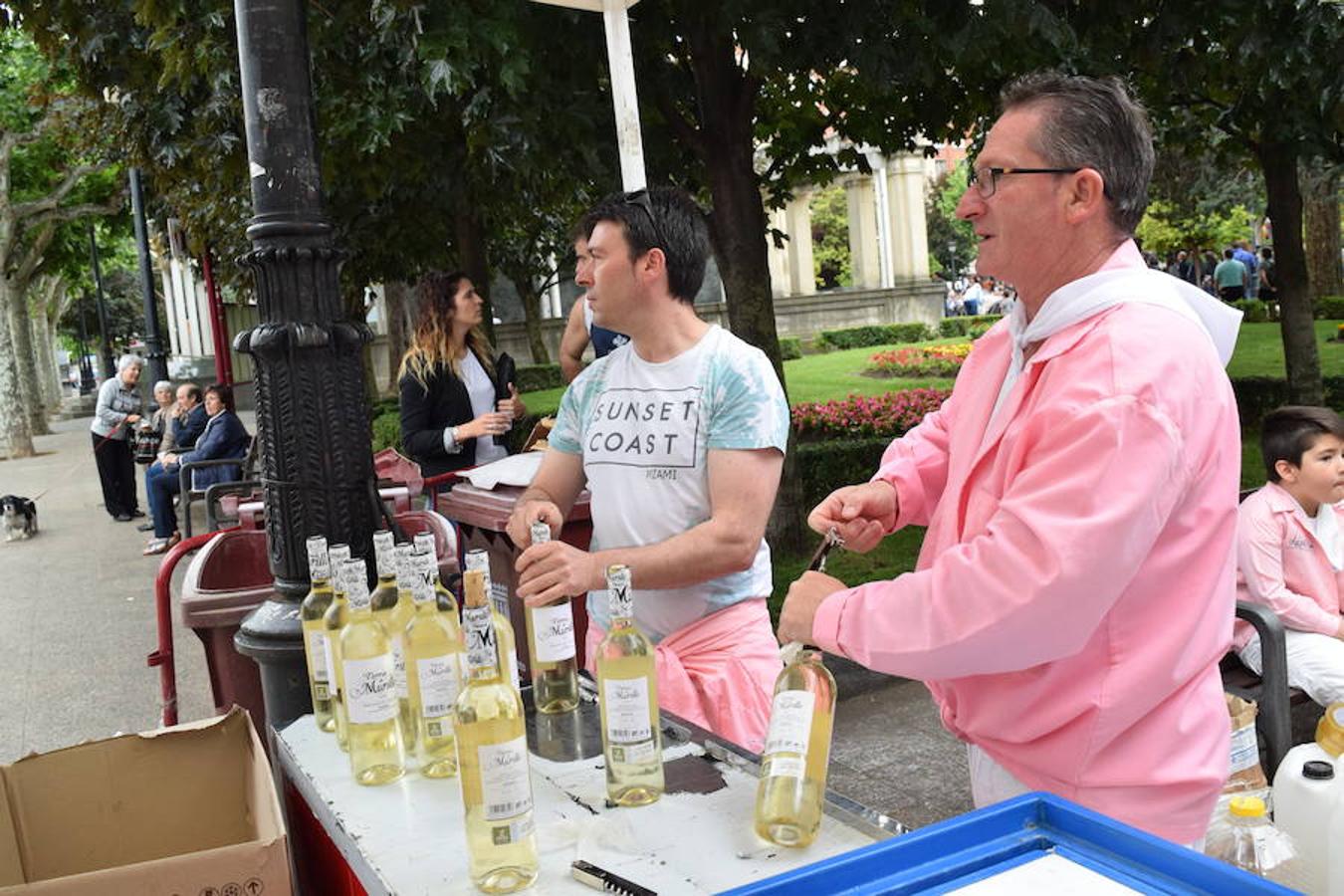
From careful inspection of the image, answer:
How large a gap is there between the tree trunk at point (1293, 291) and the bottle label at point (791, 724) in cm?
1067

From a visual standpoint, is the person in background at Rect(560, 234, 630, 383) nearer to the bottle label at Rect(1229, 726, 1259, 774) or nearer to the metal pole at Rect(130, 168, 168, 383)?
the bottle label at Rect(1229, 726, 1259, 774)

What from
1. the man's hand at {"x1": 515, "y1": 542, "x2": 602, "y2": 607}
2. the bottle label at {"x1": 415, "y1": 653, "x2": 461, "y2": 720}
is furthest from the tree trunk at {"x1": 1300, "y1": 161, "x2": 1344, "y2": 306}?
the bottle label at {"x1": 415, "y1": 653, "x2": 461, "y2": 720}

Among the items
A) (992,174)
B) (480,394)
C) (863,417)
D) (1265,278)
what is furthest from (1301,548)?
(1265,278)

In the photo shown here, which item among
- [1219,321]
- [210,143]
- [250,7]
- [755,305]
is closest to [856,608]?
[1219,321]

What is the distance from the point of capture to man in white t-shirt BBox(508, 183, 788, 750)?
291 cm

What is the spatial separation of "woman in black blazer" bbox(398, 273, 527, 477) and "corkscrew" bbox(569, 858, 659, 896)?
4.27 meters

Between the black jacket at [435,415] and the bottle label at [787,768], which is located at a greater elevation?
the black jacket at [435,415]

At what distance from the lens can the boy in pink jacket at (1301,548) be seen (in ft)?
13.9

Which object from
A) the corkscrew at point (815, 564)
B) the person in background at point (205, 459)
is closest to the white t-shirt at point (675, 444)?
the corkscrew at point (815, 564)

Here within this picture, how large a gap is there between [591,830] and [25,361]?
33.4 meters

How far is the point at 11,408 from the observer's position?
Answer: 2488 cm

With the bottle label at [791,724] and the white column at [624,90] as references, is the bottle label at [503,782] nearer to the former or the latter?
the bottle label at [791,724]

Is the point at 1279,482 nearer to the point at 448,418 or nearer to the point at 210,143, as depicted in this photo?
the point at 448,418

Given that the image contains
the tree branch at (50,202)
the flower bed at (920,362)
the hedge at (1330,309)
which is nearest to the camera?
the flower bed at (920,362)
